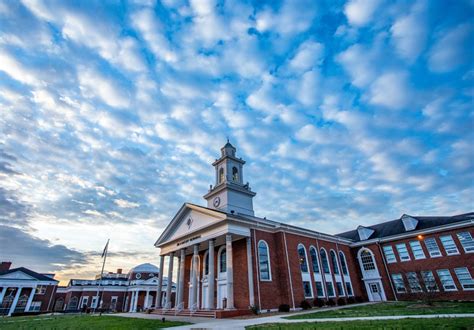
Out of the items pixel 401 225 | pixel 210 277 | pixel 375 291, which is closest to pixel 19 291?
pixel 210 277

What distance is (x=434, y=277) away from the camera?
26.9m

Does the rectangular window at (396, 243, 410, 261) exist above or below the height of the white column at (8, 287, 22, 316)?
above

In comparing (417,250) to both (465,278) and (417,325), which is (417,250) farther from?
(417,325)

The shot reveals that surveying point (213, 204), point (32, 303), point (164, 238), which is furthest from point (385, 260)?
point (32, 303)

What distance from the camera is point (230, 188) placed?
2997cm

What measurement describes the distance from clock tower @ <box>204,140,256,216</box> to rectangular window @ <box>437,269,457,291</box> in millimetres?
20582

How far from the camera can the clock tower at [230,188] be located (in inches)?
1171

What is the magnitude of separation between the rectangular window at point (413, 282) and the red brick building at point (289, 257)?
0.10 metres

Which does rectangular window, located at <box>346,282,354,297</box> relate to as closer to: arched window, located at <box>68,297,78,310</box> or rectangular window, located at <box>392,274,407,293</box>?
rectangular window, located at <box>392,274,407,293</box>

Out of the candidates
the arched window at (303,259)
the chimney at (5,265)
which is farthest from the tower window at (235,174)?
the chimney at (5,265)

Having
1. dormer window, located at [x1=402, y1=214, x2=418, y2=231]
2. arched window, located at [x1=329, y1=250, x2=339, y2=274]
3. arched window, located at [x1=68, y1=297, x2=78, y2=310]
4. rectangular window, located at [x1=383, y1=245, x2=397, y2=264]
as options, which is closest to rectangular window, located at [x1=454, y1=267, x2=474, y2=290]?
dormer window, located at [x1=402, y1=214, x2=418, y2=231]

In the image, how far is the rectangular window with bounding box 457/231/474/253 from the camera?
2544 cm

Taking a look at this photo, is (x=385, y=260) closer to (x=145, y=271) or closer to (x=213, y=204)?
(x=213, y=204)

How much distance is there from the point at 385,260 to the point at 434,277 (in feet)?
16.3
